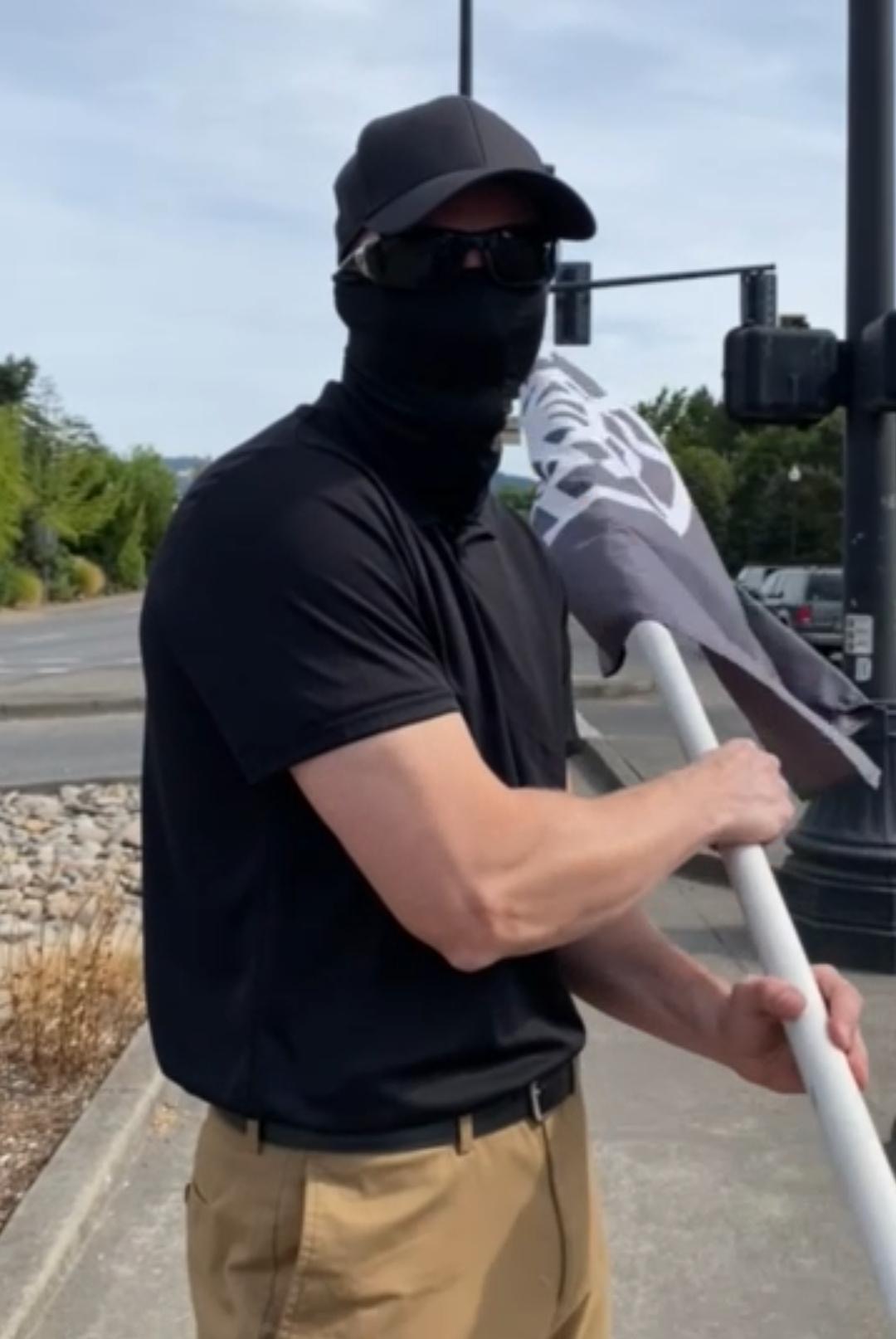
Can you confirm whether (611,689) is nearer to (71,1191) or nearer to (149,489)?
(71,1191)

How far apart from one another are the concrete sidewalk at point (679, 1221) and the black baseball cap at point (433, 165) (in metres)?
2.64

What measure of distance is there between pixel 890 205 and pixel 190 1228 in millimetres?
6022

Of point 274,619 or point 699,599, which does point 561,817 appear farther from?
point 699,599

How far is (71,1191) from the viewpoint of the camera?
13.4ft

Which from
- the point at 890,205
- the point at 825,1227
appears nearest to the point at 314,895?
the point at 825,1227

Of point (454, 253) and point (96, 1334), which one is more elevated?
point (454, 253)

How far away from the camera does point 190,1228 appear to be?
80.2 inches

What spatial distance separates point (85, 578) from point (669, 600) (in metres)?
52.4

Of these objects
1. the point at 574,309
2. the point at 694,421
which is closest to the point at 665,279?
the point at 574,309

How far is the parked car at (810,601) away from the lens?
26984mm

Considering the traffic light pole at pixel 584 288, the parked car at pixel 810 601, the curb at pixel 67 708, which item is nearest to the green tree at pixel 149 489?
the parked car at pixel 810 601

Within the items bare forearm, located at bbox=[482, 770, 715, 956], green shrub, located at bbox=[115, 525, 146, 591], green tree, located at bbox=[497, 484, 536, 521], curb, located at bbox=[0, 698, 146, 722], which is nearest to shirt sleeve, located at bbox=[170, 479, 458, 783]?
bare forearm, located at bbox=[482, 770, 715, 956]

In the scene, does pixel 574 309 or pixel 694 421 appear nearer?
pixel 574 309

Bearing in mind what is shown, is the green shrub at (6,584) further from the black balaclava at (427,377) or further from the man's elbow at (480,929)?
the man's elbow at (480,929)
